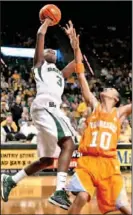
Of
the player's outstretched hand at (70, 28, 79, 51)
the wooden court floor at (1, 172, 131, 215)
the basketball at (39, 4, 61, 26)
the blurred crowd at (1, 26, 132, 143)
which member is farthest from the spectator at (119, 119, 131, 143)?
the basketball at (39, 4, 61, 26)

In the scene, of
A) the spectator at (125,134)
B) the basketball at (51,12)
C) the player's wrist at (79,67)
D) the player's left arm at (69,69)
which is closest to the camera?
the basketball at (51,12)

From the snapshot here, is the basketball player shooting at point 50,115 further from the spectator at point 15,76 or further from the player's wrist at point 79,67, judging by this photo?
the spectator at point 15,76

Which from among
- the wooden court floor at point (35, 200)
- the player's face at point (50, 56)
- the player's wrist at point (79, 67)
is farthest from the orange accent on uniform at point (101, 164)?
the wooden court floor at point (35, 200)

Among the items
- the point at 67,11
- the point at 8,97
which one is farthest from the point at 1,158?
the point at 67,11

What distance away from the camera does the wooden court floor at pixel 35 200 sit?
27.3 feet

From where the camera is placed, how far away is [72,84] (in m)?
15.6

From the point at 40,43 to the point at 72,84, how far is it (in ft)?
34.8

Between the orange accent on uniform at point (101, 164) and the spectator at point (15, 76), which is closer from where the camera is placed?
the orange accent on uniform at point (101, 164)

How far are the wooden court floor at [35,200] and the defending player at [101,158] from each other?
3046 millimetres

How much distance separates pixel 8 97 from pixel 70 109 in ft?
5.18

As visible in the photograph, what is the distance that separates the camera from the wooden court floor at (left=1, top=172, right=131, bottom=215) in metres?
8.31

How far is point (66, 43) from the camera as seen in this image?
58.9ft

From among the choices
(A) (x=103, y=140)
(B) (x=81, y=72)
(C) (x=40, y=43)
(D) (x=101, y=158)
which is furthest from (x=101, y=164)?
(C) (x=40, y=43)

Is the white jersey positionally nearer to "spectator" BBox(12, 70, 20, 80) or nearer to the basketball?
the basketball
